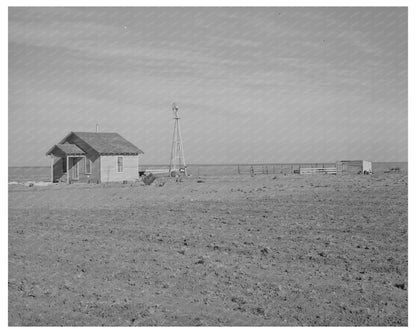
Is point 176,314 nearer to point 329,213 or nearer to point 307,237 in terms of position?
point 307,237

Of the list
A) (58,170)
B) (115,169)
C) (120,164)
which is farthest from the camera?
(120,164)

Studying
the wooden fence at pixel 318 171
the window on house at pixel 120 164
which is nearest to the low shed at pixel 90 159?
the window on house at pixel 120 164

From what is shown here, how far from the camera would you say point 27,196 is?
2058 cm

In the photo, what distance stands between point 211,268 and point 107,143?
23.3 metres

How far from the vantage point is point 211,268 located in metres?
7.65

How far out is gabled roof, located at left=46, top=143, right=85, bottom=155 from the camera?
28.2 metres

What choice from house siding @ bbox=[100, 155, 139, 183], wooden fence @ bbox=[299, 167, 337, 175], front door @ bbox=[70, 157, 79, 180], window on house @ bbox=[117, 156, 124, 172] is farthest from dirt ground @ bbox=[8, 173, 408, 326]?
wooden fence @ bbox=[299, 167, 337, 175]

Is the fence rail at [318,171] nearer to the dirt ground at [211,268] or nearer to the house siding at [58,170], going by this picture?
the house siding at [58,170]

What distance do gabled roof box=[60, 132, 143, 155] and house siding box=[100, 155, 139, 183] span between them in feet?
1.16

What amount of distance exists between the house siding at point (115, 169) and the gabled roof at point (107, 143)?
1.16ft

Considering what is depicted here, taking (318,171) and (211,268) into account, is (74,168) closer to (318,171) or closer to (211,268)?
(318,171)

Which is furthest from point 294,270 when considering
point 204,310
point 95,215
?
point 95,215

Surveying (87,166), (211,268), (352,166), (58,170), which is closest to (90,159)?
(87,166)

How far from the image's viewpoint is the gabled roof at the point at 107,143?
94.1 ft
